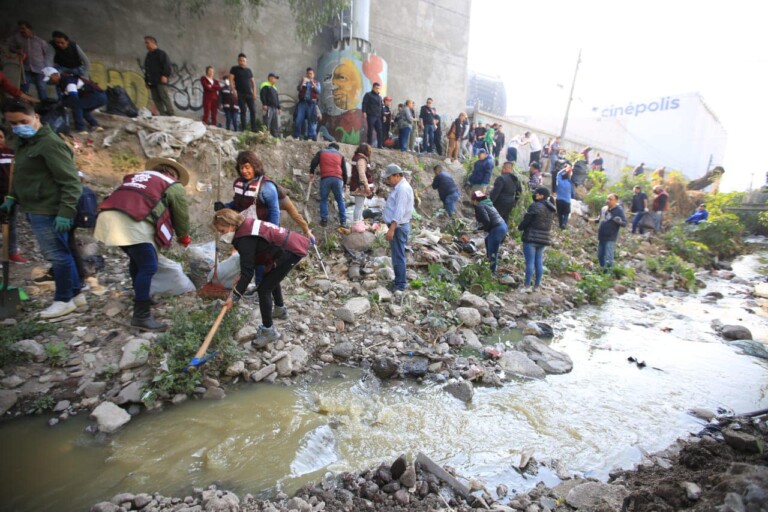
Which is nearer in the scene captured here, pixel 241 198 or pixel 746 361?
pixel 241 198

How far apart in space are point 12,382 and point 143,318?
0.96 meters

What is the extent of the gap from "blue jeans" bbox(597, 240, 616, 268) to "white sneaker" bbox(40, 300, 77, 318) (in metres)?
8.88

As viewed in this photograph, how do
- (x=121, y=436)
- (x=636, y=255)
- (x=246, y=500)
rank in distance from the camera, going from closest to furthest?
1. (x=246, y=500)
2. (x=121, y=436)
3. (x=636, y=255)

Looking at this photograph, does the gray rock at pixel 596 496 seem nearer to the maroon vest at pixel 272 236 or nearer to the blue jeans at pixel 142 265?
the maroon vest at pixel 272 236

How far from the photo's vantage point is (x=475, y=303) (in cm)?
530

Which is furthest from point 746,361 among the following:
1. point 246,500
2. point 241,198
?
point 241,198

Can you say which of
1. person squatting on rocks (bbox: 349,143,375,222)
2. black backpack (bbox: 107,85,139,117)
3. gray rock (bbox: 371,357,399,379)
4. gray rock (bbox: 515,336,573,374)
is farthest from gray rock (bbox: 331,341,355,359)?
black backpack (bbox: 107,85,139,117)

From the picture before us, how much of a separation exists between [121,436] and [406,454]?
79.5 inches

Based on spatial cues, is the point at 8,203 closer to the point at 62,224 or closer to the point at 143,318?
the point at 62,224

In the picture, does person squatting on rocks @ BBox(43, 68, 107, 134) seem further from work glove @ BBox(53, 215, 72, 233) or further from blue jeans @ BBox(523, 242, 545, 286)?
blue jeans @ BBox(523, 242, 545, 286)

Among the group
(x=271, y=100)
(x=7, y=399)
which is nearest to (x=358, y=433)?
(x=7, y=399)

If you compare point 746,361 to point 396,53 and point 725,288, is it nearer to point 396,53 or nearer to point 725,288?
point 725,288

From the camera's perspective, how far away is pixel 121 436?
2.61m

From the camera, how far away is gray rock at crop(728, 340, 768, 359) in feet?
15.9
